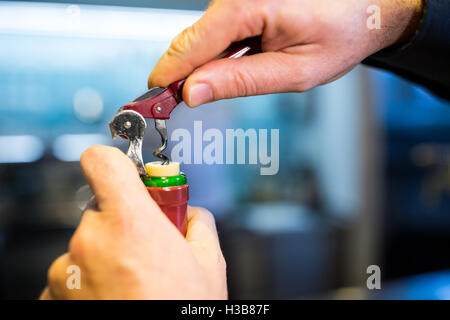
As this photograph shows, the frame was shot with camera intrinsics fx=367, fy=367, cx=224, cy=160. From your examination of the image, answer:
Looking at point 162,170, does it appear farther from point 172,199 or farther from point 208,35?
point 208,35

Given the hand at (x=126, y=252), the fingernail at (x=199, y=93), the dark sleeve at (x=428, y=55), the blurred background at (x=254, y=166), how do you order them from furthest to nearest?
the blurred background at (x=254, y=166) → the dark sleeve at (x=428, y=55) → the fingernail at (x=199, y=93) → the hand at (x=126, y=252)

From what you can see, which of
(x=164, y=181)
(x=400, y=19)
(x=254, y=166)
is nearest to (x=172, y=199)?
(x=164, y=181)

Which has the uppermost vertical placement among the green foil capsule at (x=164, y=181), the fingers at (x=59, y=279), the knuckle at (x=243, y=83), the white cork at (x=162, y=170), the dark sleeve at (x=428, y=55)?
the dark sleeve at (x=428, y=55)

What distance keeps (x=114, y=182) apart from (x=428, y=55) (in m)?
0.64

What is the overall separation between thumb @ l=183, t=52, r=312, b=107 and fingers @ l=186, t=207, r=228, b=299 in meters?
0.19

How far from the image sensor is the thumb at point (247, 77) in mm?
564

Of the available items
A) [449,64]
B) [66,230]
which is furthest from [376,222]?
[66,230]

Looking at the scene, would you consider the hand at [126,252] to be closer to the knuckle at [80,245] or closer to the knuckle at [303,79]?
the knuckle at [80,245]

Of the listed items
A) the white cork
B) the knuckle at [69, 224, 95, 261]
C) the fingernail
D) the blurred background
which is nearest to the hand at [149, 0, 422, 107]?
the fingernail

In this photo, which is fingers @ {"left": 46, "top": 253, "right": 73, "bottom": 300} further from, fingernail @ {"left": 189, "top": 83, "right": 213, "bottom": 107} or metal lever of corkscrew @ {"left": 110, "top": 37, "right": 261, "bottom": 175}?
fingernail @ {"left": 189, "top": 83, "right": 213, "bottom": 107}

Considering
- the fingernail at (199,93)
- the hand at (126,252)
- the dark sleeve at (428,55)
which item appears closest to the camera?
the hand at (126,252)

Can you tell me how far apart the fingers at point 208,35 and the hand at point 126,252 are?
167 millimetres

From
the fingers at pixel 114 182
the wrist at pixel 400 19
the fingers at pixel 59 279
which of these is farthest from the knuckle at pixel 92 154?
the wrist at pixel 400 19

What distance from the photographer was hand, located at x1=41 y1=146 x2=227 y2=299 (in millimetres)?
436
